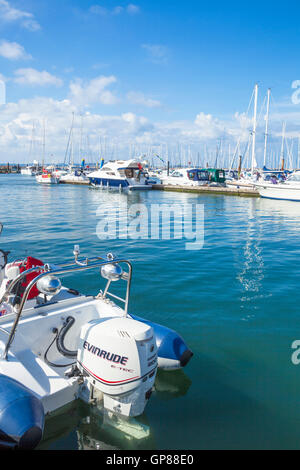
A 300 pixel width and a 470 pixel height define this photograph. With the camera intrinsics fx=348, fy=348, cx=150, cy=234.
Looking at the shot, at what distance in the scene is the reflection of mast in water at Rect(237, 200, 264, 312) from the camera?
9.12 m

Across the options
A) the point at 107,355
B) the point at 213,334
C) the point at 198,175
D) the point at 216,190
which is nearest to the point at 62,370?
the point at 107,355

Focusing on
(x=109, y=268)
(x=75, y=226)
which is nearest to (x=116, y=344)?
(x=109, y=268)

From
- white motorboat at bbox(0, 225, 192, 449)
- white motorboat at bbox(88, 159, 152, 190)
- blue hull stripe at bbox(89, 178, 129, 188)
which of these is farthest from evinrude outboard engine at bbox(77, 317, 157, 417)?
blue hull stripe at bbox(89, 178, 129, 188)

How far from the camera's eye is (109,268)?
4758 millimetres

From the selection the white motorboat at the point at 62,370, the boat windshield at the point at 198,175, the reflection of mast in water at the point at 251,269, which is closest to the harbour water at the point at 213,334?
the reflection of mast in water at the point at 251,269

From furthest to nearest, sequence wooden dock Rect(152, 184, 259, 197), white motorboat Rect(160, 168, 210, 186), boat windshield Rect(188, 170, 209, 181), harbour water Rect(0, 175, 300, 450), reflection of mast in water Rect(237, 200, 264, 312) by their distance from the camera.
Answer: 1. boat windshield Rect(188, 170, 209, 181)
2. white motorboat Rect(160, 168, 210, 186)
3. wooden dock Rect(152, 184, 259, 197)
4. reflection of mast in water Rect(237, 200, 264, 312)
5. harbour water Rect(0, 175, 300, 450)

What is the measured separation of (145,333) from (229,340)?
3.04 m

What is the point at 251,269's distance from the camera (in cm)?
1117

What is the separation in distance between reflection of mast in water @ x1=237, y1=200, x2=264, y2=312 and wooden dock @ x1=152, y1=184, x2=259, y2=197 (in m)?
24.3

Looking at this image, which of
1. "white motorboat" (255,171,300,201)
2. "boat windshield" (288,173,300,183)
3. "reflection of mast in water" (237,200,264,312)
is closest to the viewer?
"reflection of mast in water" (237,200,264,312)

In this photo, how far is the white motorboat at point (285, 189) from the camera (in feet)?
111

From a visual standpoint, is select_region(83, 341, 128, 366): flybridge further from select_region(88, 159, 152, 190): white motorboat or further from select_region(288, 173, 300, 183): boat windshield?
select_region(88, 159, 152, 190): white motorboat

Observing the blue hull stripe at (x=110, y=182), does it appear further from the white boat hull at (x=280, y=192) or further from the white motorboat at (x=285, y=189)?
the white boat hull at (x=280, y=192)

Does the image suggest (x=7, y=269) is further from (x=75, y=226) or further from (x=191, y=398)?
(x=75, y=226)
